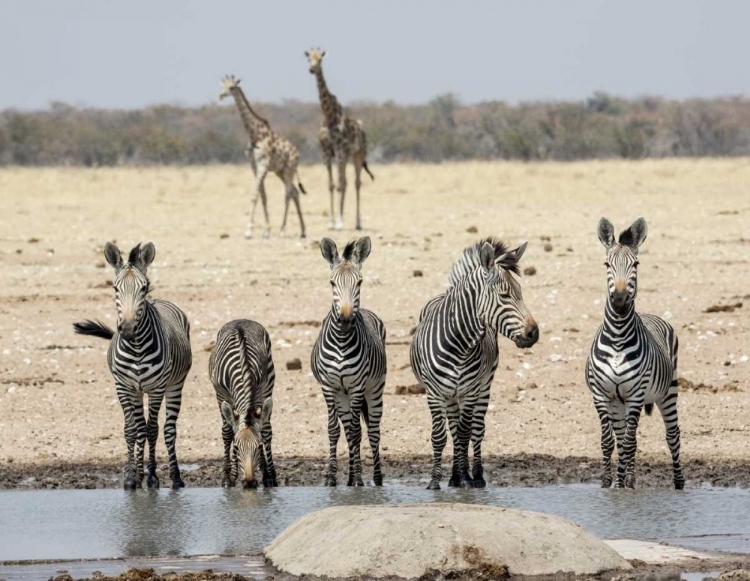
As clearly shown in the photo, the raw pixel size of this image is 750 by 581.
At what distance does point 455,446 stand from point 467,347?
0.76m

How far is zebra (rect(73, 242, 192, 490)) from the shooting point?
32.2ft

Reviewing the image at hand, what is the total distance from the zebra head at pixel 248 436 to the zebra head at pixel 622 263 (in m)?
2.62

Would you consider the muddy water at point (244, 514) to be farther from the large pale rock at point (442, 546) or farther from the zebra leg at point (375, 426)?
the large pale rock at point (442, 546)

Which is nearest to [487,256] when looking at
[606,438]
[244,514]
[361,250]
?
[361,250]

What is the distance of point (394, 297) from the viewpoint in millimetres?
18094

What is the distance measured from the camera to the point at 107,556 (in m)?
7.81

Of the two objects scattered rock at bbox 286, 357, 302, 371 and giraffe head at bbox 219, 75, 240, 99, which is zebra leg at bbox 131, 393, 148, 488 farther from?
giraffe head at bbox 219, 75, 240, 99

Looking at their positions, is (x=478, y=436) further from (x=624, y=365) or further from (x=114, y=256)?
(x=114, y=256)

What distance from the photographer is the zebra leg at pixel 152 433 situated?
10.2 m

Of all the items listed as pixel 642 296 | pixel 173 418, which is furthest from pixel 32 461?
pixel 642 296

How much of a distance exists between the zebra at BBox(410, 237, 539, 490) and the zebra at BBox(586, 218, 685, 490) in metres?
0.66

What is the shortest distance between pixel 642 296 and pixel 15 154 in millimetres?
33659

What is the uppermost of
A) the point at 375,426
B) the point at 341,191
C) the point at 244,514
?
the point at 341,191

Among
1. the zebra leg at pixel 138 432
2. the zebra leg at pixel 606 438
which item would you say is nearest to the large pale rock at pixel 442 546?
the zebra leg at pixel 606 438
